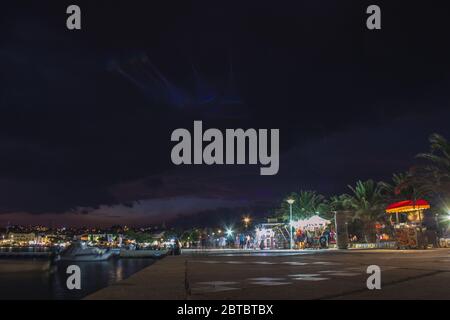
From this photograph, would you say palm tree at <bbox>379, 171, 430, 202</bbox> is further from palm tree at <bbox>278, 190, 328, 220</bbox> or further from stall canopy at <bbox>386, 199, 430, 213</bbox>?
palm tree at <bbox>278, 190, 328, 220</bbox>

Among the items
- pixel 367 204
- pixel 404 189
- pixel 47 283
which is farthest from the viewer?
pixel 367 204

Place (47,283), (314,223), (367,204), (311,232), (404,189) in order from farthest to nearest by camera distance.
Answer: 1. (367,204)
2. (404,189)
3. (311,232)
4. (314,223)
5. (47,283)

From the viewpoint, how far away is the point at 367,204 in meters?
68.5

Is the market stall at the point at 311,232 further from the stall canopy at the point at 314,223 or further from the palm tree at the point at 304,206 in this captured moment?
the palm tree at the point at 304,206

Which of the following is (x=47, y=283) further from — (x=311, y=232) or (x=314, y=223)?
(x=311, y=232)

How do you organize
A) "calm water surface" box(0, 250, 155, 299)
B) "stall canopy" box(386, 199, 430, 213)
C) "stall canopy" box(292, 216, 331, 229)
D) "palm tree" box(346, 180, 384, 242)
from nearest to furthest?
"calm water surface" box(0, 250, 155, 299)
"stall canopy" box(386, 199, 430, 213)
"stall canopy" box(292, 216, 331, 229)
"palm tree" box(346, 180, 384, 242)

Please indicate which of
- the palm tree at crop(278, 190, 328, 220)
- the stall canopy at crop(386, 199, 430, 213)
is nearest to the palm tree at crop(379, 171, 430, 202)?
the stall canopy at crop(386, 199, 430, 213)

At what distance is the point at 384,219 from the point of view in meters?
67.6

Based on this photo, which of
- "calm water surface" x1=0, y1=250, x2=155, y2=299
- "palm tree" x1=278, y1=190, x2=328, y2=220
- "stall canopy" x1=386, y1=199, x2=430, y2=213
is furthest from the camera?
"palm tree" x1=278, y1=190, x2=328, y2=220

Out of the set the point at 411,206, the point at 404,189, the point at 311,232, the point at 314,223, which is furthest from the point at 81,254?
the point at 411,206

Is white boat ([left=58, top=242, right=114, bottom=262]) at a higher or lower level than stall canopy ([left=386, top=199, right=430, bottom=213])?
lower

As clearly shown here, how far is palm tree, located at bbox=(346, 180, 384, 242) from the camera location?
6712cm

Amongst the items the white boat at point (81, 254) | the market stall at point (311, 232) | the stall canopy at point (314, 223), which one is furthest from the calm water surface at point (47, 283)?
the white boat at point (81, 254)

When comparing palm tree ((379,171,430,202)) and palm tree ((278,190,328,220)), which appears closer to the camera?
palm tree ((379,171,430,202))
